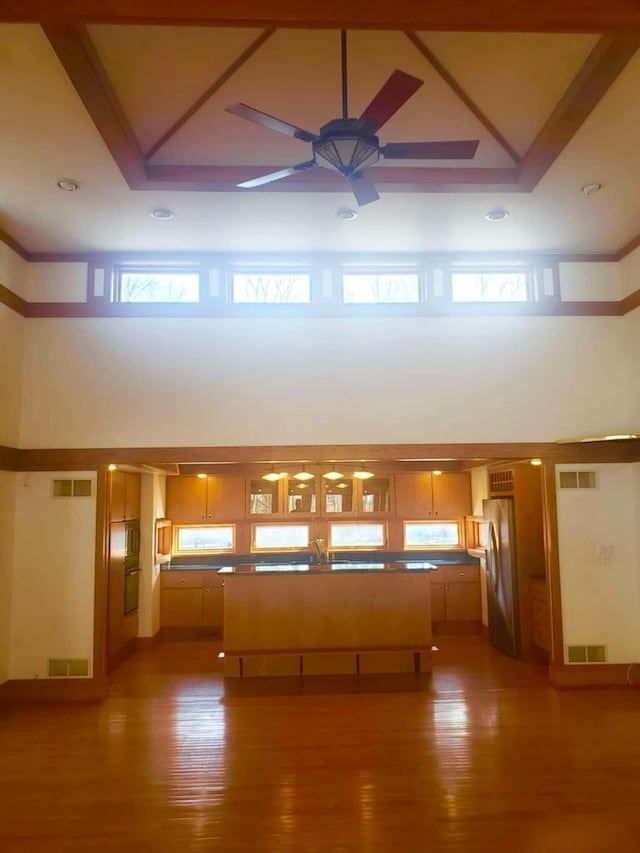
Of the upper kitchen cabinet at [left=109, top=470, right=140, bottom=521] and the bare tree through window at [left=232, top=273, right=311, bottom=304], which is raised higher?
the bare tree through window at [left=232, top=273, right=311, bottom=304]

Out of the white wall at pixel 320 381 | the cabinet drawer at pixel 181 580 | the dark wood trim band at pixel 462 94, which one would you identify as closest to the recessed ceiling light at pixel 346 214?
the white wall at pixel 320 381

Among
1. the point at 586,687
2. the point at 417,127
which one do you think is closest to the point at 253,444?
the point at 417,127

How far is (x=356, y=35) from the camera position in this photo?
3.47 meters

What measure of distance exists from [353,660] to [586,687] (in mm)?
2253

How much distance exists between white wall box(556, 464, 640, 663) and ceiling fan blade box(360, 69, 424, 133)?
13.3 ft

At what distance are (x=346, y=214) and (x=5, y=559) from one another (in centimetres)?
438

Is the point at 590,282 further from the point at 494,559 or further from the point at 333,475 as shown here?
the point at 333,475

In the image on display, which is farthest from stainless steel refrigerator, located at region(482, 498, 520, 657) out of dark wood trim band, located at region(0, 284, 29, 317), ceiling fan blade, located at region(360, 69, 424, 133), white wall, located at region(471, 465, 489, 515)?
dark wood trim band, located at region(0, 284, 29, 317)

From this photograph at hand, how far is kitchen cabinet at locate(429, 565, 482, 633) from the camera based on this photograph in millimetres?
7711

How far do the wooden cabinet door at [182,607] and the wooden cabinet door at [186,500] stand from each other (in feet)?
3.10

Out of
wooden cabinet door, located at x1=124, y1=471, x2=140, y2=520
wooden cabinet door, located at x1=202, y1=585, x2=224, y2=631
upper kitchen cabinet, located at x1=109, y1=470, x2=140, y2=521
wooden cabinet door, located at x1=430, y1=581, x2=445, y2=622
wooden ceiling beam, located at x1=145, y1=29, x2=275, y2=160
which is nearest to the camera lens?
wooden ceiling beam, located at x1=145, y1=29, x2=275, y2=160

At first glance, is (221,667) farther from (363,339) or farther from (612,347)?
(612,347)

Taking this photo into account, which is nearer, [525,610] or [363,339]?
[363,339]

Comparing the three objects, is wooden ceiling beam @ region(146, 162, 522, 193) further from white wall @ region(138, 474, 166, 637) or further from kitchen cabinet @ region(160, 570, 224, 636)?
kitchen cabinet @ region(160, 570, 224, 636)
